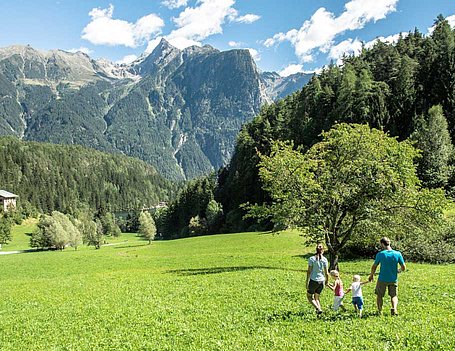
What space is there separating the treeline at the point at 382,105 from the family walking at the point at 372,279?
64617 mm

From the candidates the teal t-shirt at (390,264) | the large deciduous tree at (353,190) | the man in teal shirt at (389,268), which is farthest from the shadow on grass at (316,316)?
the large deciduous tree at (353,190)

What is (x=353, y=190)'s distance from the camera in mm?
31312

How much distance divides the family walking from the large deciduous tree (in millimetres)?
14908

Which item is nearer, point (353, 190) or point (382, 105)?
point (353, 190)

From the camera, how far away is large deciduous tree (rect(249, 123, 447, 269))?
102 feet

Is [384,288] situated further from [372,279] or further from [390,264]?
[390,264]

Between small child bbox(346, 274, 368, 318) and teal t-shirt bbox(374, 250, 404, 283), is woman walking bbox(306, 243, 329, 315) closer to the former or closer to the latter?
small child bbox(346, 274, 368, 318)

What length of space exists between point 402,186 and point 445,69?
84.0 meters

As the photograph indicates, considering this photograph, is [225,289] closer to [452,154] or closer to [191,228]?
[452,154]

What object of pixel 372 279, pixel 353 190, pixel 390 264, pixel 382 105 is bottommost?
pixel 372 279

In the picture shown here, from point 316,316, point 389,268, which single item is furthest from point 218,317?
point 389,268

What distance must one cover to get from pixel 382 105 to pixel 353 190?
76.7 metres

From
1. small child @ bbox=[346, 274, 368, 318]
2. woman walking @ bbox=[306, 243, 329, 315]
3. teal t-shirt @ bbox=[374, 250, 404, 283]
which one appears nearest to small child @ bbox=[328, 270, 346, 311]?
woman walking @ bbox=[306, 243, 329, 315]

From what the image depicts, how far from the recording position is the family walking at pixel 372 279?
49.9ft
